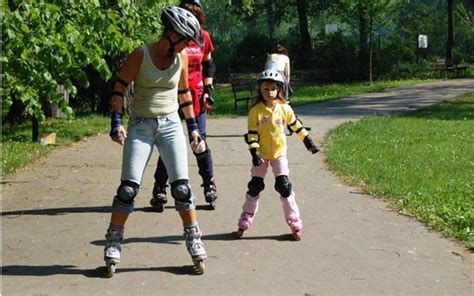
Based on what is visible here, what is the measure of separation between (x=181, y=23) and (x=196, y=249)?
158 centimetres

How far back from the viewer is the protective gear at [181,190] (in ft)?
18.3

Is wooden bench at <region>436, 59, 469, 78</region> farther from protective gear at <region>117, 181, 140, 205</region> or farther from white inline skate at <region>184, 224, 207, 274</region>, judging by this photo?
protective gear at <region>117, 181, 140, 205</region>

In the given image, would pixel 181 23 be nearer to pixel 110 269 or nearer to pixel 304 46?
pixel 110 269

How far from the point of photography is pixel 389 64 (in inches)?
1458

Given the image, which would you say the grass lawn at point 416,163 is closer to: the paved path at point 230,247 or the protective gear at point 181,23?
the paved path at point 230,247

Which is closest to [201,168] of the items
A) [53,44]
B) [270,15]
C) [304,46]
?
[53,44]

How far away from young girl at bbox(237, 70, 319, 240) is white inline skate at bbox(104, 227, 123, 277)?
53.1 inches

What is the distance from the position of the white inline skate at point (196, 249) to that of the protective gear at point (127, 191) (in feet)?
1.55

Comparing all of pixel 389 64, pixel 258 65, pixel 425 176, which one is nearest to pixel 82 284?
pixel 425 176

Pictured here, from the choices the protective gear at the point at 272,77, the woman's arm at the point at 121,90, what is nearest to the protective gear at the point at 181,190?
the woman's arm at the point at 121,90

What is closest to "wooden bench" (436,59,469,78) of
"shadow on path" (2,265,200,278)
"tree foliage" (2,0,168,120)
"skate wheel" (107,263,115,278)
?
"tree foliage" (2,0,168,120)

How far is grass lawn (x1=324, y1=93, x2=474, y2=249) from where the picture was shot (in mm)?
7496

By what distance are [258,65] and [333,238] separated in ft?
114

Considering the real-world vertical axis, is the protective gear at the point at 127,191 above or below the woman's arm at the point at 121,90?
below
